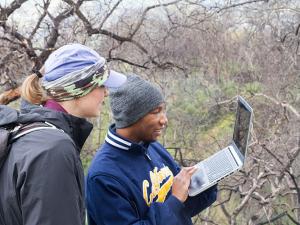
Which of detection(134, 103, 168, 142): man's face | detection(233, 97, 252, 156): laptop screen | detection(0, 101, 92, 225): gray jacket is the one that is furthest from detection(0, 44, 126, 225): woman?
detection(233, 97, 252, 156): laptop screen

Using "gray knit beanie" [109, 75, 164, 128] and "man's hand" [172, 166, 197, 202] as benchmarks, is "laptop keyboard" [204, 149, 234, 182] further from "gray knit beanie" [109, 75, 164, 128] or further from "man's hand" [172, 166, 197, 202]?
"gray knit beanie" [109, 75, 164, 128]

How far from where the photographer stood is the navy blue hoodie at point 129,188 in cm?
160

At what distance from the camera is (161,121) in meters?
1.79

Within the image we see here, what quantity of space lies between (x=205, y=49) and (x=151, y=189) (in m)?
7.20

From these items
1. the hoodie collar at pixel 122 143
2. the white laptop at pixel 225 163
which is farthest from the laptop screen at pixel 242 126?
the hoodie collar at pixel 122 143

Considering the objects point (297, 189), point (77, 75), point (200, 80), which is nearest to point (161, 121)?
point (77, 75)

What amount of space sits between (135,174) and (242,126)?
2.04ft

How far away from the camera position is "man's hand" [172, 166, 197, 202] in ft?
5.61

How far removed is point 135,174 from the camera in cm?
172

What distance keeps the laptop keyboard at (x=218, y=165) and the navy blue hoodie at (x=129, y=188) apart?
166mm

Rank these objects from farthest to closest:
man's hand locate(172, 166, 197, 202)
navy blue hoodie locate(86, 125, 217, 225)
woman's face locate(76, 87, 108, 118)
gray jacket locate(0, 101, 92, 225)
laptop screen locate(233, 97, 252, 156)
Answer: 1. laptop screen locate(233, 97, 252, 156)
2. man's hand locate(172, 166, 197, 202)
3. navy blue hoodie locate(86, 125, 217, 225)
4. woman's face locate(76, 87, 108, 118)
5. gray jacket locate(0, 101, 92, 225)

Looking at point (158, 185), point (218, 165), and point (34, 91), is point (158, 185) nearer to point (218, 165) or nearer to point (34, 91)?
point (218, 165)

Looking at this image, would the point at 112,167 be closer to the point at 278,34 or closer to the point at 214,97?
the point at 278,34

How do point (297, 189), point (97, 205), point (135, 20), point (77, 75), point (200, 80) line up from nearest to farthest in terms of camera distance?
point (77, 75) → point (97, 205) → point (297, 189) → point (135, 20) → point (200, 80)
